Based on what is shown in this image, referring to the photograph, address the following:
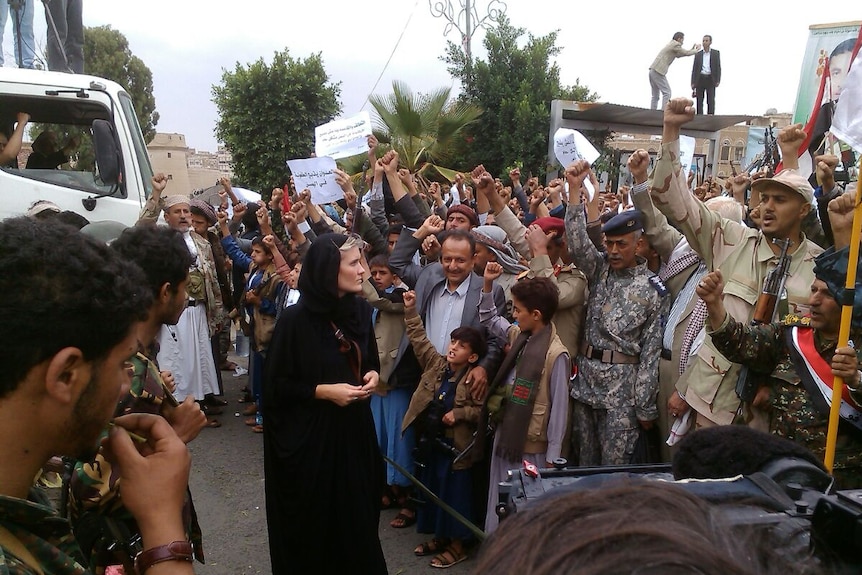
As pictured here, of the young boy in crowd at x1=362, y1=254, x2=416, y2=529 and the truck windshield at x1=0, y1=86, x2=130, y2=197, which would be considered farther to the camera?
the truck windshield at x1=0, y1=86, x2=130, y2=197

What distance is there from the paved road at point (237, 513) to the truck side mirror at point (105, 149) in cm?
253

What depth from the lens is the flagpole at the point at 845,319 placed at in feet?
7.27

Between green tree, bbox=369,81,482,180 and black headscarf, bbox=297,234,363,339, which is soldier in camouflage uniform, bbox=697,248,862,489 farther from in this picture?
green tree, bbox=369,81,482,180

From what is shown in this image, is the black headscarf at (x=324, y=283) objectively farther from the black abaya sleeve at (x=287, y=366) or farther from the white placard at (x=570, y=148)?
the white placard at (x=570, y=148)

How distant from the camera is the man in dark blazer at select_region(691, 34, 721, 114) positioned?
13797 millimetres

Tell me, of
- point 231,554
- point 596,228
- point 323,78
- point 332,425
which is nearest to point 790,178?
point 596,228

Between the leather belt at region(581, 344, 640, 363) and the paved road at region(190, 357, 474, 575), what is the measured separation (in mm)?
1443

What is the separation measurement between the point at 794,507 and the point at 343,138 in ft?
18.6

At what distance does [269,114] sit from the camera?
16781mm

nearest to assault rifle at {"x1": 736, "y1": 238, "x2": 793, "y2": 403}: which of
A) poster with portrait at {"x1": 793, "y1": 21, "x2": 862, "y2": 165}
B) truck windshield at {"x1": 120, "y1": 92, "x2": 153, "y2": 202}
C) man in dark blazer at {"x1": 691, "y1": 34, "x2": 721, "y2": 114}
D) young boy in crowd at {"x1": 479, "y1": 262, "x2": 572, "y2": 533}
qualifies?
young boy in crowd at {"x1": 479, "y1": 262, "x2": 572, "y2": 533}

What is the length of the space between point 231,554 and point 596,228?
3086mm

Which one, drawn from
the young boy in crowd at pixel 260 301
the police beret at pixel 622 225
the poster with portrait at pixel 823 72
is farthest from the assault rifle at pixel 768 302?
the young boy in crowd at pixel 260 301

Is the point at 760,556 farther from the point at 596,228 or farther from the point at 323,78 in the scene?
the point at 323,78

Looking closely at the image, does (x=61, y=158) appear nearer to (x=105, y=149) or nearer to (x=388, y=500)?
(x=105, y=149)
